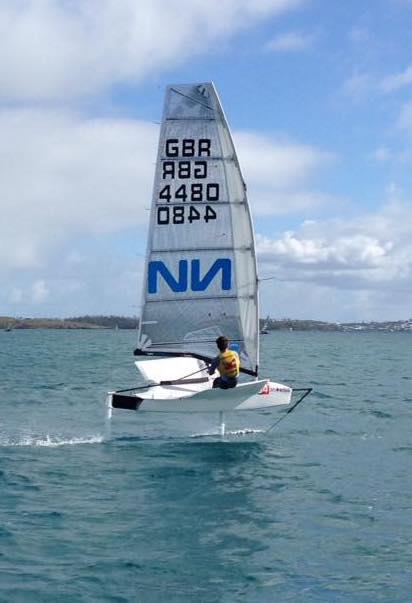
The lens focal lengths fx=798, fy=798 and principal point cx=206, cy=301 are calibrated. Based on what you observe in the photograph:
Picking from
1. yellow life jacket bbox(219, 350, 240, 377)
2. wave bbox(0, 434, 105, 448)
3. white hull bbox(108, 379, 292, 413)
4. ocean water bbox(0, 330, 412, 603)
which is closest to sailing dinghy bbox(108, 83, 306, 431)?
white hull bbox(108, 379, 292, 413)

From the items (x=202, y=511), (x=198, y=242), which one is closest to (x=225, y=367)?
(x=198, y=242)

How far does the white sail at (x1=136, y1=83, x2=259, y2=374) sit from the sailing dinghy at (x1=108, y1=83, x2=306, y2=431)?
0.02 m

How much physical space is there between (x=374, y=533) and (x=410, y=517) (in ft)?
4.14

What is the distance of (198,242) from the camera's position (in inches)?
749

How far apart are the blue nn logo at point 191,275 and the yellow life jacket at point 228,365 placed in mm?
2200

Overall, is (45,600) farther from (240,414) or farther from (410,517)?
(240,414)

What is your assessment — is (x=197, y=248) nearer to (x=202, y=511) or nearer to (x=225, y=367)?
(x=225, y=367)

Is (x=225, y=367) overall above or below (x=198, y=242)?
below

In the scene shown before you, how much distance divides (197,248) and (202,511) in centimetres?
743

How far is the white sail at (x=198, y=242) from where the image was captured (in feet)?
61.9

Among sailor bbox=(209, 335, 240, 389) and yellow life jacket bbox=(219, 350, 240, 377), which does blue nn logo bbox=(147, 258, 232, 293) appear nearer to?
sailor bbox=(209, 335, 240, 389)

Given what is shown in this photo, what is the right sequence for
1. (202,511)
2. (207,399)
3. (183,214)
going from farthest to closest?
(183,214) → (207,399) → (202,511)

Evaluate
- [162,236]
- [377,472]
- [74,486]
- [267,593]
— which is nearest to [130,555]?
[267,593]

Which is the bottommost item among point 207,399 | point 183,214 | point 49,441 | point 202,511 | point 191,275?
point 202,511
